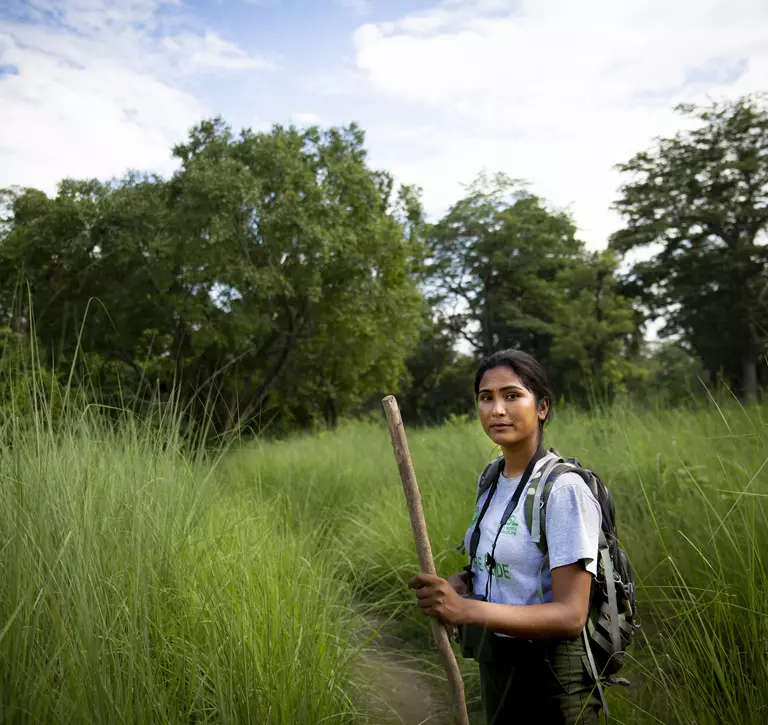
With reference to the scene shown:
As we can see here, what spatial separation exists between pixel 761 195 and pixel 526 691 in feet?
94.2

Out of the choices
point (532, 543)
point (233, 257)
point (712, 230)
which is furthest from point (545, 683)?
point (712, 230)

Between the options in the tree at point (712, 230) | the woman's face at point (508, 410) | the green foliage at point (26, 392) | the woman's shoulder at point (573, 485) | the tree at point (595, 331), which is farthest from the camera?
the tree at point (595, 331)

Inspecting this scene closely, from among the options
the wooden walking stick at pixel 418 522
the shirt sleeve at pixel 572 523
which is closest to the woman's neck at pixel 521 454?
the shirt sleeve at pixel 572 523

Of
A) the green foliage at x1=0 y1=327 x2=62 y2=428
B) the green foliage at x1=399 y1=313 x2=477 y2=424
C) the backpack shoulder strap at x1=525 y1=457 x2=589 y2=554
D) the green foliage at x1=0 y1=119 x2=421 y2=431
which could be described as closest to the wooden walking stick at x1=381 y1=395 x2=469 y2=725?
the backpack shoulder strap at x1=525 y1=457 x2=589 y2=554

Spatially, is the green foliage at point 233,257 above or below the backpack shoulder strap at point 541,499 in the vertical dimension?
above

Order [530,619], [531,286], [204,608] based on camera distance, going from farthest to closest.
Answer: [531,286], [204,608], [530,619]

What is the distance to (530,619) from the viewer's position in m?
1.76

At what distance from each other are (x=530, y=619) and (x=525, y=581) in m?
0.19

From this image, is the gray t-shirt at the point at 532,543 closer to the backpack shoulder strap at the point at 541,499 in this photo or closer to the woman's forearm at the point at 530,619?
the backpack shoulder strap at the point at 541,499

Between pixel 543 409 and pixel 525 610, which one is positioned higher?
pixel 543 409

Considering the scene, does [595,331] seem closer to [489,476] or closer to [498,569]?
[489,476]

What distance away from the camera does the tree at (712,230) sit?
84.3 ft

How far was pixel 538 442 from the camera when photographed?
2.13 metres

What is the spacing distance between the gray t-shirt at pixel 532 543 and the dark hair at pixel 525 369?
10.2 inches
